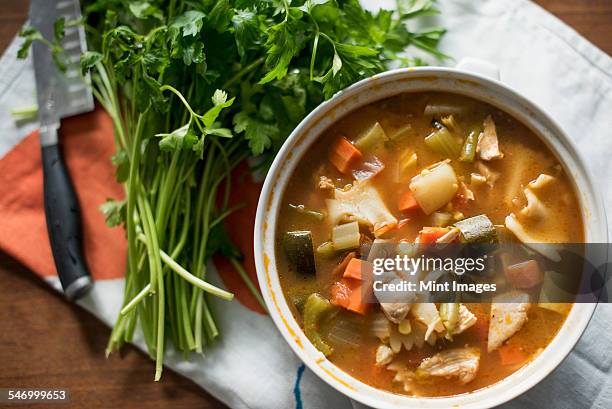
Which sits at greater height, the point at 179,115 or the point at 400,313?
the point at 179,115

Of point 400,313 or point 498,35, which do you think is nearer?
point 400,313

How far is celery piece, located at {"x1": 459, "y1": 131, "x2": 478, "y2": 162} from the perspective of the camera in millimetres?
1919

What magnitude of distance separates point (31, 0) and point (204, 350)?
1443mm

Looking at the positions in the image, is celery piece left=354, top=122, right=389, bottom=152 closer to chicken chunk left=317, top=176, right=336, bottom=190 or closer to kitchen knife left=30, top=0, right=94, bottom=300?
chicken chunk left=317, top=176, right=336, bottom=190

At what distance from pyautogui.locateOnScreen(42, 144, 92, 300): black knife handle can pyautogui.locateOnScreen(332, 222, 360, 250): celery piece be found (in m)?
0.98

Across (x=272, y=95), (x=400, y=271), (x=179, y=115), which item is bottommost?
(x=400, y=271)

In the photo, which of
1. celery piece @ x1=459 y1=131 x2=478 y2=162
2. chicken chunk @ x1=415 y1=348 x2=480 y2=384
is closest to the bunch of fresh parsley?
celery piece @ x1=459 y1=131 x2=478 y2=162

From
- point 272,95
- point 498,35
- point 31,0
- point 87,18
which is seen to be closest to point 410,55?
point 498,35

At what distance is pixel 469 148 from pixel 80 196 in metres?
1.44

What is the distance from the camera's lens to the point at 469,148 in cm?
192

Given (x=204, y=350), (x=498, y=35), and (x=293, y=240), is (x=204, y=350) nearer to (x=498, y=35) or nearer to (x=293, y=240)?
(x=293, y=240)

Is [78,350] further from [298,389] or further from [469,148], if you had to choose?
[469,148]

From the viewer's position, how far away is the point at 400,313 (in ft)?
6.04

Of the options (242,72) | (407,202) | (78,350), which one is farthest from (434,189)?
(78,350)
